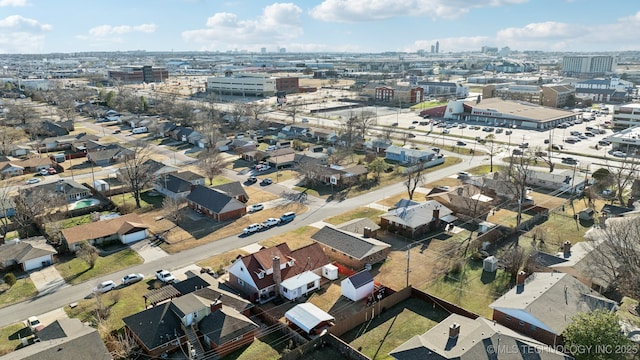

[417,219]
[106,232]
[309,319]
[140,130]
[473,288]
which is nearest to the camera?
[309,319]

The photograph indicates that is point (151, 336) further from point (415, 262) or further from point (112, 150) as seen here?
point (112, 150)

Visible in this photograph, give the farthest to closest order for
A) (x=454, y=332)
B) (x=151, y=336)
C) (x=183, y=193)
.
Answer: (x=183, y=193) < (x=151, y=336) < (x=454, y=332)

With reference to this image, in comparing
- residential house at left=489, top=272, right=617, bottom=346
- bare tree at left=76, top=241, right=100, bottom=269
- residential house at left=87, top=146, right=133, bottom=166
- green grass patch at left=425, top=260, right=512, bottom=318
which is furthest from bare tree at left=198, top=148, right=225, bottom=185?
residential house at left=489, top=272, right=617, bottom=346

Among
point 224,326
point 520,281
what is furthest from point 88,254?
point 520,281

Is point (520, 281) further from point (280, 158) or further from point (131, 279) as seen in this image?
point (280, 158)

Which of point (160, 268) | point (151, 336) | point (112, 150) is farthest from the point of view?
point (112, 150)

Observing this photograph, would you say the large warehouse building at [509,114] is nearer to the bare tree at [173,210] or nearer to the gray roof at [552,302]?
the gray roof at [552,302]

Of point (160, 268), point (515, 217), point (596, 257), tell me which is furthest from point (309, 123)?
point (596, 257)
